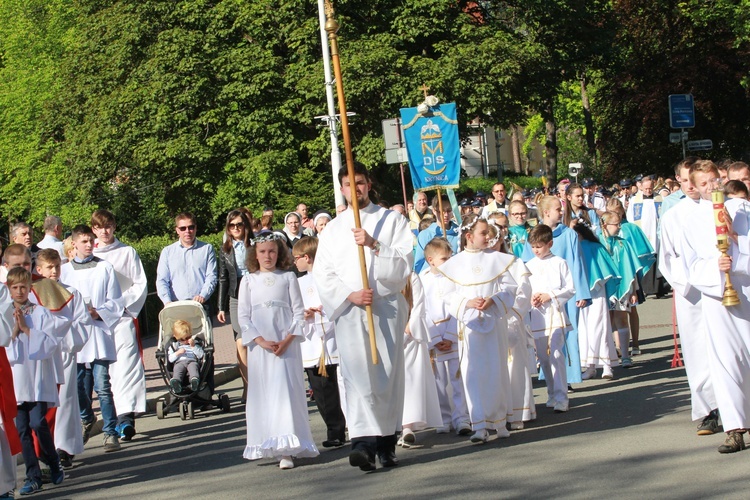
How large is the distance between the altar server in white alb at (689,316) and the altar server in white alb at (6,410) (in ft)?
14.5

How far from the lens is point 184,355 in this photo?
12570 mm

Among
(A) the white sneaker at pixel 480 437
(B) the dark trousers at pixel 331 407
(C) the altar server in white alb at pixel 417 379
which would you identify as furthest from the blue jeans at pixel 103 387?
(A) the white sneaker at pixel 480 437

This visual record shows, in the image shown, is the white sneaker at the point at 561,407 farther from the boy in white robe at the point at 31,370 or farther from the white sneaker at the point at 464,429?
the boy in white robe at the point at 31,370

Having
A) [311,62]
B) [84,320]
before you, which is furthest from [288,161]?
[84,320]

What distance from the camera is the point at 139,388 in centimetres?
1162

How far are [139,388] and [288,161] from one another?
25017mm

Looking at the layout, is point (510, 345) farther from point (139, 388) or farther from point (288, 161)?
point (288, 161)

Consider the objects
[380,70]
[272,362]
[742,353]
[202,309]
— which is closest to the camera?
[742,353]

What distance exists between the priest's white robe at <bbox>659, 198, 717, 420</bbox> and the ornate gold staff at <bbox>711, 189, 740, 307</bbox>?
44cm

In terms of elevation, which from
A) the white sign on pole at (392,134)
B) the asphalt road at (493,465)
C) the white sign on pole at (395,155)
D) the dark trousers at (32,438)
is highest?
the white sign on pole at (392,134)

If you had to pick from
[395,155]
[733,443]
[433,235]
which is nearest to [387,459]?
[733,443]

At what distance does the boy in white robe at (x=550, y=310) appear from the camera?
36.2 feet

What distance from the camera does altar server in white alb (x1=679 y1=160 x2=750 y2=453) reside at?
823 cm

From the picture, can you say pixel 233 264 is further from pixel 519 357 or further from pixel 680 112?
pixel 680 112
